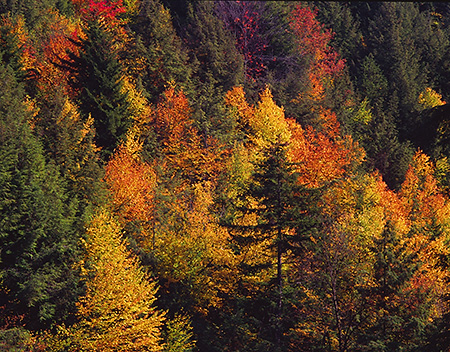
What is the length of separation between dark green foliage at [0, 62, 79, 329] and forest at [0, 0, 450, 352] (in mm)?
121

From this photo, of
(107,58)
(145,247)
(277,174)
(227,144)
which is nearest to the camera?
(277,174)

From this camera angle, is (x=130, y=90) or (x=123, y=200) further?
(x=130, y=90)

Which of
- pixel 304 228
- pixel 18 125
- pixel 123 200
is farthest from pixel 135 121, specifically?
pixel 304 228

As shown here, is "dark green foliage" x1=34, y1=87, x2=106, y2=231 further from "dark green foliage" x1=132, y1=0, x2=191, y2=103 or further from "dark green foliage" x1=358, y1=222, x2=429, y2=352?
"dark green foliage" x1=358, y1=222, x2=429, y2=352

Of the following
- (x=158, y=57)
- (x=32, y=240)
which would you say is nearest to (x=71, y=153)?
(x=32, y=240)

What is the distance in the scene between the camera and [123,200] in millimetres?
38531

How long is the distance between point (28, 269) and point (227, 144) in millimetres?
25173

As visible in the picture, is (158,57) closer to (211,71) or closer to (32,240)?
(211,71)

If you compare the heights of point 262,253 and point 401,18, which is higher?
point 401,18

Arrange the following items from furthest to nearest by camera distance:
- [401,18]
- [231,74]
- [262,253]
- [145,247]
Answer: [401,18] < [231,74] < [145,247] < [262,253]

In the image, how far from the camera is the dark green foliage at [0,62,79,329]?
1152 inches

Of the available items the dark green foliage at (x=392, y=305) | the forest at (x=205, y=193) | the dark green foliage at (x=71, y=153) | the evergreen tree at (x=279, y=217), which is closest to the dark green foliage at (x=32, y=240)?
the forest at (x=205, y=193)

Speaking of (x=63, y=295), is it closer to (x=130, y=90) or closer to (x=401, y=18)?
(x=130, y=90)

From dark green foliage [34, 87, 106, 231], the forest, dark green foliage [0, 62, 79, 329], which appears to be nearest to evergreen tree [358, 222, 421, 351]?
the forest
